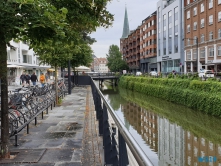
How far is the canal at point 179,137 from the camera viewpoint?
1077cm

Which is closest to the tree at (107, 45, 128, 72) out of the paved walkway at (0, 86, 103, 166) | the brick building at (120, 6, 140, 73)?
the brick building at (120, 6, 140, 73)

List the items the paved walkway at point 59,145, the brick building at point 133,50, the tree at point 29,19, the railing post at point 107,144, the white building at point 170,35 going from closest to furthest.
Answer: the tree at point 29,19, the railing post at point 107,144, the paved walkway at point 59,145, the white building at point 170,35, the brick building at point 133,50

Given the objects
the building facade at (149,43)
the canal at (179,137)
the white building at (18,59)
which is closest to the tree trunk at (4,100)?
the canal at (179,137)

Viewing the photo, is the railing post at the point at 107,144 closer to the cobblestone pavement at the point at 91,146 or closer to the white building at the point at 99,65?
the cobblestone pavement at the point at 91,146

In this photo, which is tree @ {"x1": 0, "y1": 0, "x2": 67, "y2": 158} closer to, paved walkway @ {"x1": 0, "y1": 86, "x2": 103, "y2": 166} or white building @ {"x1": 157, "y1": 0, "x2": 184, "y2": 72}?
paved walkway @ {"x1": 0, "y1": 86, "x2": 103, "y2": 166}

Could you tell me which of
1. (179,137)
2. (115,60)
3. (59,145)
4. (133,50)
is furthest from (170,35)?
(59,145)

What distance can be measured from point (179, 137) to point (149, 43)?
56.8 metres

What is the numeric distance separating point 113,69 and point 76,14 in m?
79.5

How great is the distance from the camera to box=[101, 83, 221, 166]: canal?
1077cm

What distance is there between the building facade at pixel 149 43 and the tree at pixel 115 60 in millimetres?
9047

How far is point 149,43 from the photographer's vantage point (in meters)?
69.3

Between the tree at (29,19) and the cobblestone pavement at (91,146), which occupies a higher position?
the tree at (29,19)

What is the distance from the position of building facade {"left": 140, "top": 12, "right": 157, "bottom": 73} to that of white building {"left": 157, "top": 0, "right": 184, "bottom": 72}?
2.68 metres

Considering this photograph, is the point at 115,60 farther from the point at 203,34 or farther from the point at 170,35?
the point at 203,34
